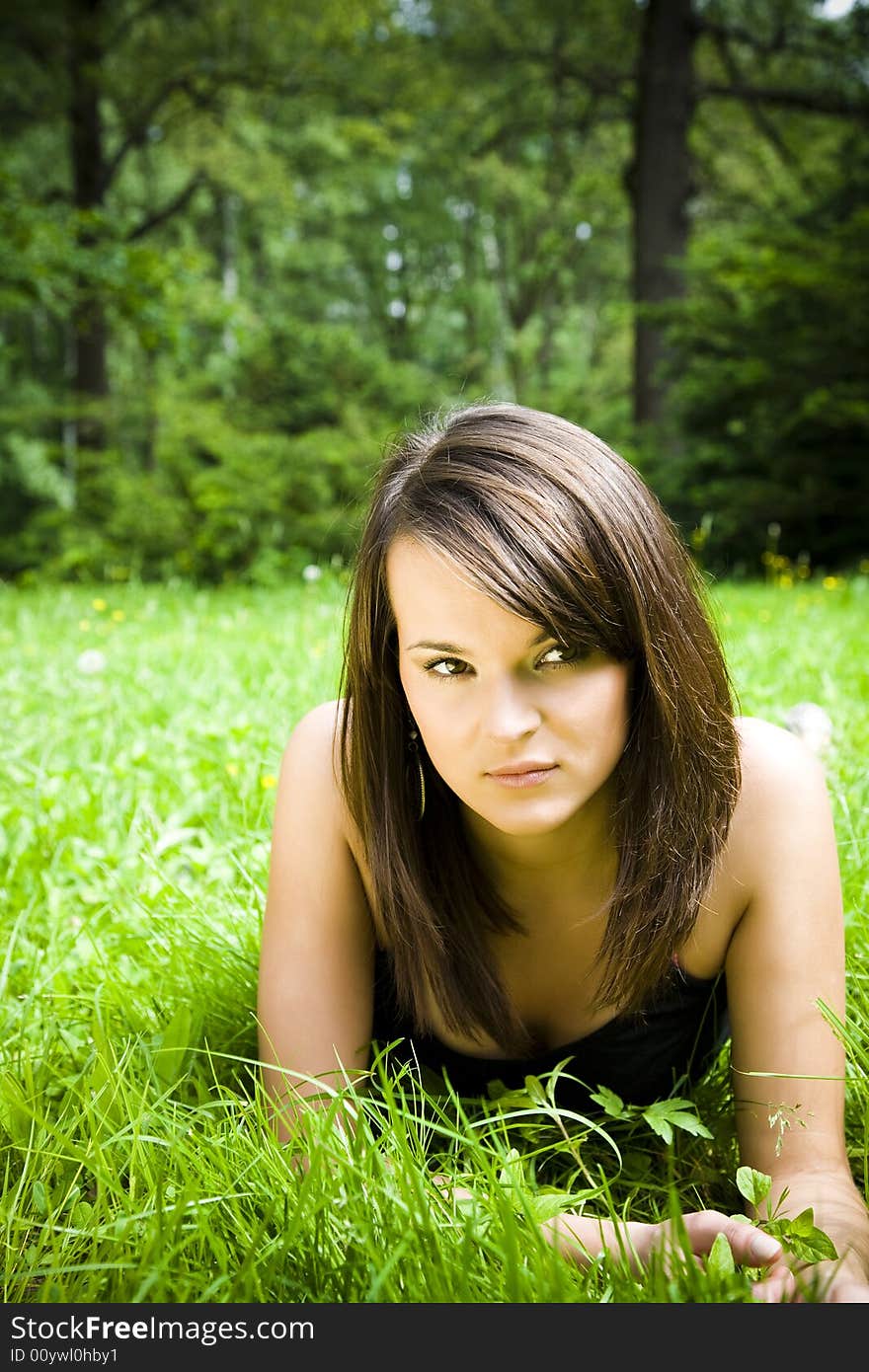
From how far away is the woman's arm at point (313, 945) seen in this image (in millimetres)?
1427

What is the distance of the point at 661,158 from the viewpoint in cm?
957

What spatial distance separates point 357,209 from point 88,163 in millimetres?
10376

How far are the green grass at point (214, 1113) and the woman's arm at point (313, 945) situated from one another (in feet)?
0.27

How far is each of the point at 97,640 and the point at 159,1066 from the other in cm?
366

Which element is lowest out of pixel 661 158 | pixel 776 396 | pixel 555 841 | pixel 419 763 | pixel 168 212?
pixel 555 841

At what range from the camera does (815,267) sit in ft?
22.1

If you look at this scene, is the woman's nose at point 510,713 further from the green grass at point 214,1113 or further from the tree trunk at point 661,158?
the tree trunk at point 661,158

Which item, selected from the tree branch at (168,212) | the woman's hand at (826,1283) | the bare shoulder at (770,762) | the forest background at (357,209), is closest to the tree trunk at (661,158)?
the forest background at (357,209)

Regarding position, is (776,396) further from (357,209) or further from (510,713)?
(357,209)

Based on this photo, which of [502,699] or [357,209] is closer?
[502,699]

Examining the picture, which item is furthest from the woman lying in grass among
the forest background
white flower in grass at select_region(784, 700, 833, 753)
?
the forest background

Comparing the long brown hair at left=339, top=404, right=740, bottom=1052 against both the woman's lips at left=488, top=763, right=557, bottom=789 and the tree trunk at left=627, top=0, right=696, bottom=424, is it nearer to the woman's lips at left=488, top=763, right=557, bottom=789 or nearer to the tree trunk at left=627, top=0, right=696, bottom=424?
the woman's lips at left=488, top=763, right=557, bottom=789

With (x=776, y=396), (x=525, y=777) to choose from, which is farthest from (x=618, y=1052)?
(x=776, y=396)

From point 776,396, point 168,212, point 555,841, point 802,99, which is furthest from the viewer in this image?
point 168,212
